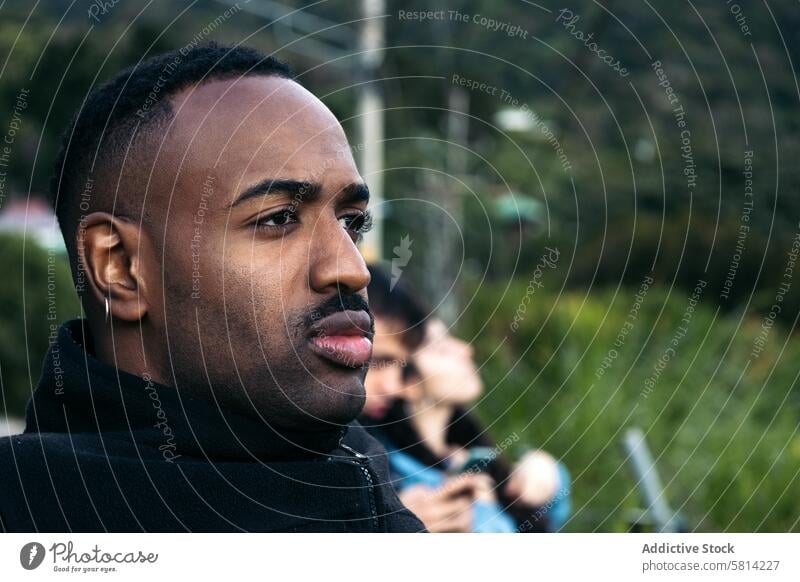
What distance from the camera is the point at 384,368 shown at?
4707mm

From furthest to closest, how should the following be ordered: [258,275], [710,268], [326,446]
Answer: [710,268]
[326,446]
[258,275]

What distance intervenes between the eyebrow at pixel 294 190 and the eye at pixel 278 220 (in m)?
0.03

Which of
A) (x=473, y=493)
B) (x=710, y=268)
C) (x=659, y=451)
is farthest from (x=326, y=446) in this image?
(x=710, y=268)

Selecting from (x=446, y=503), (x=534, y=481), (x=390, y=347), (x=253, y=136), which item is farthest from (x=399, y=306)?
(x=253, y=136)

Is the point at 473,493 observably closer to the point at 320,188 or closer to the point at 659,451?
the point at 320,188

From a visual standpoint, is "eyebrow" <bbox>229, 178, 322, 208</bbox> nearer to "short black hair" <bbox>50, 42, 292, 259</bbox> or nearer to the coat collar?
"short black hair" <bbox>50, 42, 292, 259</bbox>

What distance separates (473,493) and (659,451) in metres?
4.23

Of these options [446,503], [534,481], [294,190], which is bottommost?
[534,481]

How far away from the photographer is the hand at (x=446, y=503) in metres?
3.92

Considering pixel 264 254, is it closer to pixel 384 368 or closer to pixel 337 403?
pixel 337 403

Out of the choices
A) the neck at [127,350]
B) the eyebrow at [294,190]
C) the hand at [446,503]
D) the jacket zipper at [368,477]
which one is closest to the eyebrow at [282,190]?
the eyebrow at [294,190]

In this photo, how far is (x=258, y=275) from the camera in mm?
1980

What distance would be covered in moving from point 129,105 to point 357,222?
41 cm

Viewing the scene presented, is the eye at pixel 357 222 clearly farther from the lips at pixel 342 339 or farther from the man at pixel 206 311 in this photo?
the lips at pixel 342 339
